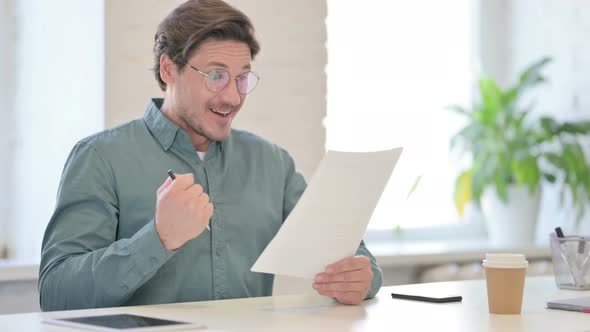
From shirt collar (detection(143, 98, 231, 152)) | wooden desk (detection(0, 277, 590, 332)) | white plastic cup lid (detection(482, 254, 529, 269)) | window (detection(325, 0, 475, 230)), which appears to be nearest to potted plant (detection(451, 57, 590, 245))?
window (detection(325, 0, 475, 230))

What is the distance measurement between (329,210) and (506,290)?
398 millimetres

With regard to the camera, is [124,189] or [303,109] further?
[303,109]

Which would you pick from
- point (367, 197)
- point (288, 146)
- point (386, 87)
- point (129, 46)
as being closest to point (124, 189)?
point (367, 197)

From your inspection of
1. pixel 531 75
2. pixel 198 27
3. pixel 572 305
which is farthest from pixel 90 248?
pixel 531 75

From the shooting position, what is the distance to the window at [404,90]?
4.15 m

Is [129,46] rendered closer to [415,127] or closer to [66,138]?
[66,138]

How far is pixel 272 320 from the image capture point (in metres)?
1.69

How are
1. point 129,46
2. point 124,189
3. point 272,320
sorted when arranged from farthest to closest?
1. point 129,46
2. point 124,189
3. point 272,320

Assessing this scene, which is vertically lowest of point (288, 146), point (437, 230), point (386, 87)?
point (437, 230)

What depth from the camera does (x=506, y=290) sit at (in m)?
1.81

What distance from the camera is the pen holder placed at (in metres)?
2.19

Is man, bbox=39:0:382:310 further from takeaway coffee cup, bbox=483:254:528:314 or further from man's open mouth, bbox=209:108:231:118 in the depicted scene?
takeaway coffee cup, bbox=483:254:528:314

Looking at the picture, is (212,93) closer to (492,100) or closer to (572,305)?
(572,305)

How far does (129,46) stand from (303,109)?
0.70 meters
